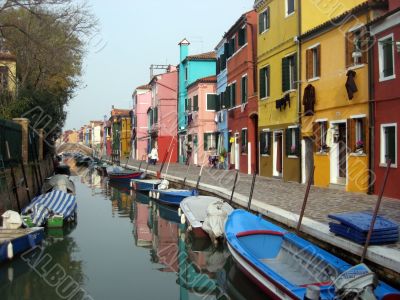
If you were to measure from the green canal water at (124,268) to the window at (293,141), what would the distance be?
572 centimetres

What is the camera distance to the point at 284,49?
Result: 19656mm

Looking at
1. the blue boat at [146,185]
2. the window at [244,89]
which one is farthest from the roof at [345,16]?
the blue boat at [146,185]

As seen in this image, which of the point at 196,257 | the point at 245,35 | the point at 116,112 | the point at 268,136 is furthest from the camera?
the point at 116,112

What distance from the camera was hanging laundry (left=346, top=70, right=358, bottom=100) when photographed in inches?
574

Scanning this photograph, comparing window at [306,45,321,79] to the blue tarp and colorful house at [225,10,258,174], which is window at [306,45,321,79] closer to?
colorful house at [225,10,258,174]

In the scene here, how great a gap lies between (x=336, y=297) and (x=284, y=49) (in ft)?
49.7

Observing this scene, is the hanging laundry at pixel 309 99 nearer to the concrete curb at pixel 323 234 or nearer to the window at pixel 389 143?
the window at pixel 389 143

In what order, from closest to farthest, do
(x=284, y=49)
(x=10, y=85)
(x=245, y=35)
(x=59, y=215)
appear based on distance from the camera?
(x=59, y=215) < (x=284, y=49) < (x=245, y=35) < (x=10, y=85)

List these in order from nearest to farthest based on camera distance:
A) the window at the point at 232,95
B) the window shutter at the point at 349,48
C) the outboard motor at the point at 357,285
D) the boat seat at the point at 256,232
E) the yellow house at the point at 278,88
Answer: the outboard motor at the point at 357,285, the boat seat at the point at 256,232, the window shutter at the point at 349,48, the yellow house at the point at 278,88, the window at the point at 232,95

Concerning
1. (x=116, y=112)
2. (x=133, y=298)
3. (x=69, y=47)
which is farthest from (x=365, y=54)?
(x=116, y=112)

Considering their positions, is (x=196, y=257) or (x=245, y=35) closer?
(x=196, y=257)

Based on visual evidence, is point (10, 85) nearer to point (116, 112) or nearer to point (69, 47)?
point (69, 47)

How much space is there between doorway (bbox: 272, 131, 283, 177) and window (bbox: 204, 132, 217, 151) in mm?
11175

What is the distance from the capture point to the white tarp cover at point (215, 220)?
11.6 meters
